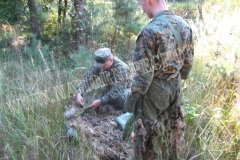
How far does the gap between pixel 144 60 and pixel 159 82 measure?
0.77 feet

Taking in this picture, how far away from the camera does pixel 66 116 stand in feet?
9.00

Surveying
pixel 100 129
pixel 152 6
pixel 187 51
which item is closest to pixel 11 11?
pixel 100 129

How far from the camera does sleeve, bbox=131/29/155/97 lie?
162 centimetres

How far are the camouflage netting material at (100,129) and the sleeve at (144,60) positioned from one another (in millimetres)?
904

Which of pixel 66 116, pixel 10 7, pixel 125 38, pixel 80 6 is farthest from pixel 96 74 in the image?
pixel 10 7

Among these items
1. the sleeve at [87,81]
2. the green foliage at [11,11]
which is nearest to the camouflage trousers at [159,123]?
the sleeve at [87,81]

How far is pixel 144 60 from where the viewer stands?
1.67 metres

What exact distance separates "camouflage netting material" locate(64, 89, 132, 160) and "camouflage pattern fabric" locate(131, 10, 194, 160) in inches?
14.8

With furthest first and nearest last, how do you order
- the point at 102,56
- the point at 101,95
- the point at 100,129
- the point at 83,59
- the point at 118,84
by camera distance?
1. the point at 83,59
2. the point at 101,95
3. the point at 118,84
4. the point at 102,56
5. the point at 100,129

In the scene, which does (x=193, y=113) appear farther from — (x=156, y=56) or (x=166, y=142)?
(x=156, y=56)

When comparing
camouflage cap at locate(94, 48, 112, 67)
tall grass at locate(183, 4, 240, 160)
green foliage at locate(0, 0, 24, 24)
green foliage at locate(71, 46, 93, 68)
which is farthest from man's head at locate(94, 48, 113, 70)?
green foliage at locate(0, 0, 24, 24)

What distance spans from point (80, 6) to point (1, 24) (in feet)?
6.88

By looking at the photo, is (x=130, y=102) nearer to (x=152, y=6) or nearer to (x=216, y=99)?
(x=152, y=6)

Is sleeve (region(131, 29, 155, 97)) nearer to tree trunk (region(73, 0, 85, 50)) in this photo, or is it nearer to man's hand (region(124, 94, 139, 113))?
man's hand (region(124, 94, 139, 113))
